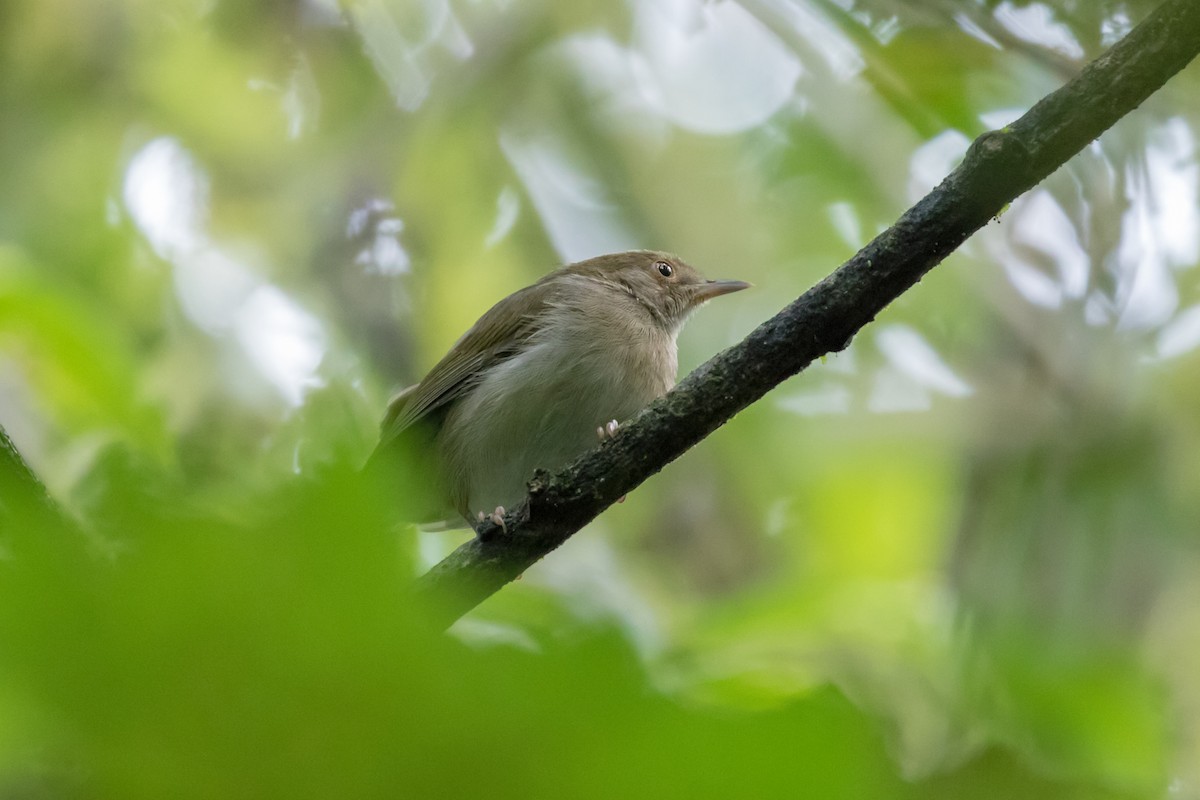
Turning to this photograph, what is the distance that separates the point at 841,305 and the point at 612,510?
6.33 meters

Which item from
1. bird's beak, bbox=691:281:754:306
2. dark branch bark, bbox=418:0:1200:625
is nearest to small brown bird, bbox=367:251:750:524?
bird's beak, bbox=691:281:754:306

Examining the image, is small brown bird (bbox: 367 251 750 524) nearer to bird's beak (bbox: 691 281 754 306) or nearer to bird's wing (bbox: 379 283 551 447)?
bird's wing (bbox: 379 283 551 447)

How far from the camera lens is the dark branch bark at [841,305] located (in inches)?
121

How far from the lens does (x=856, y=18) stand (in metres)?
4.77

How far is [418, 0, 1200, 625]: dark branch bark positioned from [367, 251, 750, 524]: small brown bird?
80.7 inches

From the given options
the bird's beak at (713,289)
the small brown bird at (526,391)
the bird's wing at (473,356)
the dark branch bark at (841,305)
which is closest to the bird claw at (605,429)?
the small brown bird at (526,391)

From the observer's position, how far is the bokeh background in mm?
580

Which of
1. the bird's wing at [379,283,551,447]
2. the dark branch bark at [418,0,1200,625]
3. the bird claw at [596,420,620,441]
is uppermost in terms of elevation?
the bird's wing at [379,283,551,447]

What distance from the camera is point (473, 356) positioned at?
6.80 metres

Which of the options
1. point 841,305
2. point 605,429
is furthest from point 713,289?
point 841,305

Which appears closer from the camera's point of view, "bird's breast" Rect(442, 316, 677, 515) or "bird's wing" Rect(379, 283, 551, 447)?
"bird's breast" Rect(442, 316, 677, 515)

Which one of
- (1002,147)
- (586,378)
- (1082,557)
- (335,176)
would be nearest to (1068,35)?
(1002,147)

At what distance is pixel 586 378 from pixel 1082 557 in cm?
271

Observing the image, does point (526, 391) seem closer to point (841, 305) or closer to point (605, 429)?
point (605, 429)
